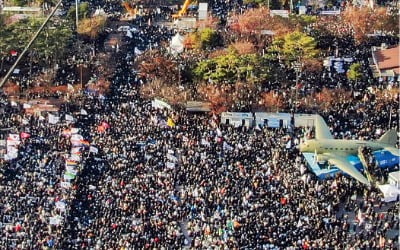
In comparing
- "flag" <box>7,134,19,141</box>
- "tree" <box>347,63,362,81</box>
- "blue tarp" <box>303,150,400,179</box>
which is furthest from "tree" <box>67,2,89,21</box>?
"blue tarp" <box>303,150,400,179</box>

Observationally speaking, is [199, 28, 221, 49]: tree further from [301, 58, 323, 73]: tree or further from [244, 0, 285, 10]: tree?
[244, 0, 285, 10]: tree

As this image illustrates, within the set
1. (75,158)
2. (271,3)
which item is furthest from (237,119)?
(271,3)

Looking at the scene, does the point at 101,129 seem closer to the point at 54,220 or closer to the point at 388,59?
the point at 54,220

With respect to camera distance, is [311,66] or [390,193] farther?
[311,66]

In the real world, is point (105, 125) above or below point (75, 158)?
above

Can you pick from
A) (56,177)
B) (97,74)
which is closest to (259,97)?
(97,74)

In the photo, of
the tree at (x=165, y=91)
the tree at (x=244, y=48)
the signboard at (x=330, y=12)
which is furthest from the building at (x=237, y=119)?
the signboard at (x=330, y=12)
